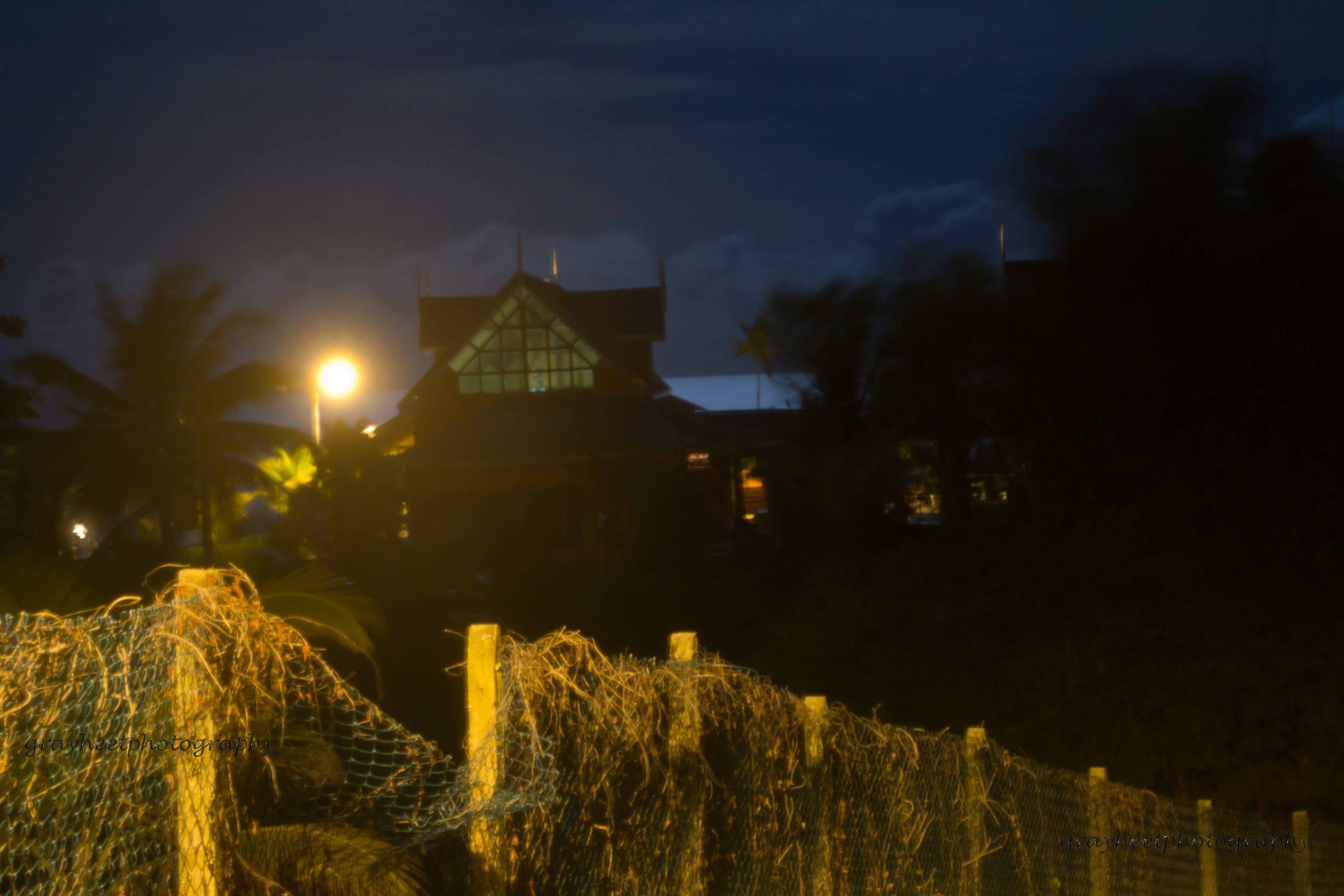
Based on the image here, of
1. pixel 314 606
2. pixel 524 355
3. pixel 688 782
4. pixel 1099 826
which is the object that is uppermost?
pixel 524 355

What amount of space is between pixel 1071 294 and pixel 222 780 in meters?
14.5

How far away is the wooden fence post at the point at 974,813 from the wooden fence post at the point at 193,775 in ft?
11.6

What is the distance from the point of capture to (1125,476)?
50.4 ft

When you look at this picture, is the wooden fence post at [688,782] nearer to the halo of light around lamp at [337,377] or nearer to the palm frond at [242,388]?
the halo of light around lamp at [337,377]

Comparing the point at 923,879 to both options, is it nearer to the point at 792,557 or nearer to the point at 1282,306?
the point at 1282,306

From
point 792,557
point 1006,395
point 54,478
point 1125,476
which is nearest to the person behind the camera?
point 1125,476

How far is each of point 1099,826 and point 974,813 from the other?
1180 mm

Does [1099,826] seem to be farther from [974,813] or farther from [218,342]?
[218,342]

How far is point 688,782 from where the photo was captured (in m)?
4.05

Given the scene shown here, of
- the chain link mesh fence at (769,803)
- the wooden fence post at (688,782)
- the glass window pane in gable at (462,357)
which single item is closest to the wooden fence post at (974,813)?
the chain link mesh fence at (769,803)

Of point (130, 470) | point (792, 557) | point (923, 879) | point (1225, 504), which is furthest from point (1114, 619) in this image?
point (130, 470)

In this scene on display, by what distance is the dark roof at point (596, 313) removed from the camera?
3056 centimetres

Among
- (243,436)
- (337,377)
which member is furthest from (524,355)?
(337,377)

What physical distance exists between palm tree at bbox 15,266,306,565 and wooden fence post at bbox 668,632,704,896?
738 inches
